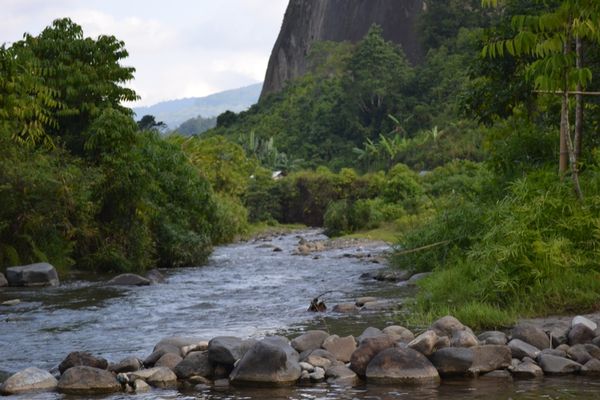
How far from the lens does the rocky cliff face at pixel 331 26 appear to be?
98.5m

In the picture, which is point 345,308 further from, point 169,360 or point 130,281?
point 130,281

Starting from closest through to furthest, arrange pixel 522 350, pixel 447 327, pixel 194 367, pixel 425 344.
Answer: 1. pixel 425 344
2. pixel 194 367
3. pixel 522 350
4. pixel 447 327

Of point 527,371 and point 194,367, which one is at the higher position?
point 194,367

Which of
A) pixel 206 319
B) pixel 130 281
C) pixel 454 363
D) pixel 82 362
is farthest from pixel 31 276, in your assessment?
pixel 454 363

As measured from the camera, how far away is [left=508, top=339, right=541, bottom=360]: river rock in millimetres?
9156

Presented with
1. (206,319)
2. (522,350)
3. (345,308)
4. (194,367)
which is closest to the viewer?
(194,367)

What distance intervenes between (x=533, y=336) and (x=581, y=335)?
20.2 inches

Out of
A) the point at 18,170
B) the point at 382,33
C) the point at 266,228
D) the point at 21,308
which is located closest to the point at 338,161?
→ the point at 266,228

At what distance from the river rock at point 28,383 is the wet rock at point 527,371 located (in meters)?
4.69

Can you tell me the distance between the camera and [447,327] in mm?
10008

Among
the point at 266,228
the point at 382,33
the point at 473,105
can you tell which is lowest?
the point at 266,228

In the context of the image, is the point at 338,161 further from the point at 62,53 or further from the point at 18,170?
the point at 18,170

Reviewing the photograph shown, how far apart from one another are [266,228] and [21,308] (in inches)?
1683

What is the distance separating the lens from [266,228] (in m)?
58.4
